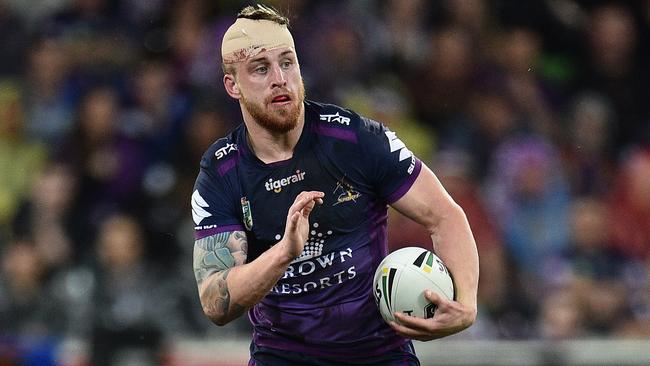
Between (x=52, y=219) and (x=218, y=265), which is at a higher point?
(x=218, y=265)

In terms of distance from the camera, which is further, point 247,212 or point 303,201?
point 247,212

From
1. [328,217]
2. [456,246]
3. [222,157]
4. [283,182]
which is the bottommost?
[456,246]

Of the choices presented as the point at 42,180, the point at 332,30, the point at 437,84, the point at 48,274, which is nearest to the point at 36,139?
the point at 42,180

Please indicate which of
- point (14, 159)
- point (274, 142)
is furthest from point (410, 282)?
point (14, 159)

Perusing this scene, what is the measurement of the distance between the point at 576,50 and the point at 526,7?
2.00ft

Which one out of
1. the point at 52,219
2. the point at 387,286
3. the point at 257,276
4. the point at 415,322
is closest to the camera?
the point at 257,276

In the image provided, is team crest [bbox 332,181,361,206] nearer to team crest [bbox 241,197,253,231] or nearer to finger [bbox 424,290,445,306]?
team crest [bbox 241,197,253,231]

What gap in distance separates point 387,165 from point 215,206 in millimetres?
802

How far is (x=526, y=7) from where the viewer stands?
1172 centimetres

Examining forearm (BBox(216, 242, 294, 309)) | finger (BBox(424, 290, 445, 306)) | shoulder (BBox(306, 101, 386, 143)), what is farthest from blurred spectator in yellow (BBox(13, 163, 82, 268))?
finger (BBox(424, 290, 445, 306))

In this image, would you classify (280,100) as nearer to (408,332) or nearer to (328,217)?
(328,217)

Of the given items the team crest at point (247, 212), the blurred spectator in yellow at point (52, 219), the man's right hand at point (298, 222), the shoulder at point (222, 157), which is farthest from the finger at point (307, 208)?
the blurred spectator in yellow at point (52, 219)

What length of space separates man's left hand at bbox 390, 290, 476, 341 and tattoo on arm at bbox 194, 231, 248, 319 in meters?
0.70

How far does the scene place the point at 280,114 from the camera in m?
5.66
